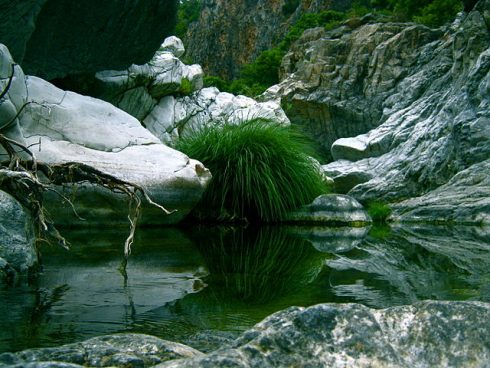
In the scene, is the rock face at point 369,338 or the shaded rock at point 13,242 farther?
the shaded rock at point 13,242

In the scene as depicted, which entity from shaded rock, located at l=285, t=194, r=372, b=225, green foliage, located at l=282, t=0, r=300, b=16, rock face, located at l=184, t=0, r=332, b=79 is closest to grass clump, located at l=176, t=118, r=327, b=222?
shaded rock, located at l=285, t=194, r=372, b=225

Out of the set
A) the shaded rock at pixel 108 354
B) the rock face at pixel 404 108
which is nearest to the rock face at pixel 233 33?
the rock face at pixel 404 108

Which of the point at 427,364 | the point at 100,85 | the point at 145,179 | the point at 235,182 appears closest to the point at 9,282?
the point at 427,364

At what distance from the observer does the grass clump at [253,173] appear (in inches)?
317

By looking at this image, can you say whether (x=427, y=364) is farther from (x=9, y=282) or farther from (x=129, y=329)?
(x=9, y=282)

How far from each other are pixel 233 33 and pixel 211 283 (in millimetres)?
39962

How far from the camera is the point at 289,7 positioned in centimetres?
4038

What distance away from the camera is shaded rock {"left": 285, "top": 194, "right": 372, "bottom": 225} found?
8.04 metres

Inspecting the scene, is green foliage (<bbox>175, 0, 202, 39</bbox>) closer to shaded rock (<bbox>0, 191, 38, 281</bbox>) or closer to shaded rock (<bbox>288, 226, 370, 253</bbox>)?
shaded rock (<bbox>288, 226, 370, 253</bbox>)

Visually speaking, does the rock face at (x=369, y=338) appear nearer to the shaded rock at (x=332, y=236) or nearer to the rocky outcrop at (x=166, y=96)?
the shaded rock at (x=332, y=236)

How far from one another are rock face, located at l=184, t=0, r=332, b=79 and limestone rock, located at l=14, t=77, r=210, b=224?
33050 millimetres

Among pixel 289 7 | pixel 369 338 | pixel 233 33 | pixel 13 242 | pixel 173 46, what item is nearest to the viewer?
pixel 369 338

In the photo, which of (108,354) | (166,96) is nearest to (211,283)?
(108,354)

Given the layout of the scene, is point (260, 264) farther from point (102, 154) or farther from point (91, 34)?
point (91, 34)
